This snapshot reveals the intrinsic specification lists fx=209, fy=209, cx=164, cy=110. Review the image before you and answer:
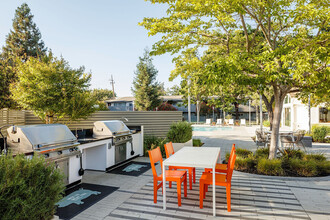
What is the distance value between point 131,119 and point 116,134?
2986 millimetres

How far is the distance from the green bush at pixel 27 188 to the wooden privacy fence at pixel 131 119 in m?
6.62

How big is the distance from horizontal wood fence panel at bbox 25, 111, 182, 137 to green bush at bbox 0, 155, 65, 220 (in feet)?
21.4

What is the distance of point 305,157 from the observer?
6.40m

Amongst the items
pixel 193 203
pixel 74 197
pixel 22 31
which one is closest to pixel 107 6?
pixel 74 197

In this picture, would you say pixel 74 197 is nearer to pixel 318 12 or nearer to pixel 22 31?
pixel 318 12

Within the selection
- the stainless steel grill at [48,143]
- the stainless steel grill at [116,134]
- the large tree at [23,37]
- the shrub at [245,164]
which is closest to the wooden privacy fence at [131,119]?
the stainless steel grill at [116,134]

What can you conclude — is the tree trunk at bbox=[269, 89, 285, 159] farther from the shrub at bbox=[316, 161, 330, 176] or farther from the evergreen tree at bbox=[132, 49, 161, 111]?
the evergreen tree at bbox=[132, 49, 161, 111]

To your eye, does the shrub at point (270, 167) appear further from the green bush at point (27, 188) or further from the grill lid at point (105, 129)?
the green bush at point (27, 188)

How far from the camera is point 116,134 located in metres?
6.38

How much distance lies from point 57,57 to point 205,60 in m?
5.35

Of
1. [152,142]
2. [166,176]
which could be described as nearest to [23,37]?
[152,142]

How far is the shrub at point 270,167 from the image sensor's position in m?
5.50

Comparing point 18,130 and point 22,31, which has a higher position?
point 22,31

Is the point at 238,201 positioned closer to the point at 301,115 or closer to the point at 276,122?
the point at 276,122
